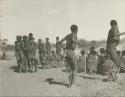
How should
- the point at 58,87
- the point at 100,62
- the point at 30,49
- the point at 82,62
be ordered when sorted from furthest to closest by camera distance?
the point at 82,62 → the point at 30,49 → the point at 100,62 → the point at 58,87

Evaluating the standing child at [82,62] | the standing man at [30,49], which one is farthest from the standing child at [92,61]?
the standing man at [30,49]

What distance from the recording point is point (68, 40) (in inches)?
330

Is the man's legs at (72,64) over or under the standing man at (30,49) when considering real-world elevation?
under

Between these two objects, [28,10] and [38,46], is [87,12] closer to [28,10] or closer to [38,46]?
[28,10]

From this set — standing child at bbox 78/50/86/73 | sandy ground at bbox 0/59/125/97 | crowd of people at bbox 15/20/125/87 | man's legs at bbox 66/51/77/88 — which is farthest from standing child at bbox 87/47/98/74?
man's legs at bbox 66/51/77/88

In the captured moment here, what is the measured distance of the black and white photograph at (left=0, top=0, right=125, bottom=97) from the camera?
8406mm

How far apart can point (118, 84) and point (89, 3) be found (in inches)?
123

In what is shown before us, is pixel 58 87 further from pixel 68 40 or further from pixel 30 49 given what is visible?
pixel 30 49

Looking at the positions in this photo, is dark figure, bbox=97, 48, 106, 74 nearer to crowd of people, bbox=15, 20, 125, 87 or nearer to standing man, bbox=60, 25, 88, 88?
crowd of people, bbox=15, 20, 125, 87

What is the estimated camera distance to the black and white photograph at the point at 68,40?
8406mm

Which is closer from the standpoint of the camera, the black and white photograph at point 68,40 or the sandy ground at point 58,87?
the sandy ground at point 58,87

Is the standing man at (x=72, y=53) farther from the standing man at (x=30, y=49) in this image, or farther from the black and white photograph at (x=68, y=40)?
the standing man at (x=30, y=49)

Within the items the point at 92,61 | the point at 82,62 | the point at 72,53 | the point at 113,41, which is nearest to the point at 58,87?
the point at 72,53

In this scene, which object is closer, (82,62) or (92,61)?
(92,61)
